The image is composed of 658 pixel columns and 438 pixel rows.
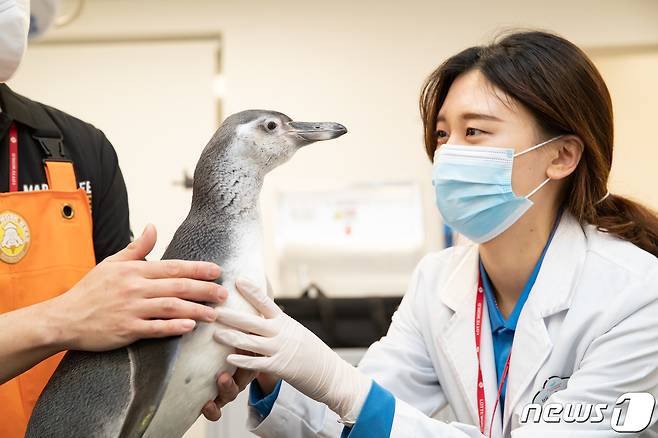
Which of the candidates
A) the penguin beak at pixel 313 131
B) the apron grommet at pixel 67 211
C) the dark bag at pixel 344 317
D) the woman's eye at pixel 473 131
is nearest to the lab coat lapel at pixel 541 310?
the woman's eye at pixel 473 131

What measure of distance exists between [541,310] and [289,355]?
0.54m

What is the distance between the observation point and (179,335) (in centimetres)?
78

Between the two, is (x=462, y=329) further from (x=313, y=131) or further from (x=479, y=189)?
(x=313, y=131)

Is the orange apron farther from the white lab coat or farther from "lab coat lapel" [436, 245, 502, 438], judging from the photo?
"lab coat lapel" [436, 245, 502, 438]

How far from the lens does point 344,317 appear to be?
8.29ft

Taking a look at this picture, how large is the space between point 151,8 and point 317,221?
123 cm

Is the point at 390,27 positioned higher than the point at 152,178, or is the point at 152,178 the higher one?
the point at 390,27

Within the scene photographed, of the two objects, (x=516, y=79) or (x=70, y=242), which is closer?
(x=70, y=242)

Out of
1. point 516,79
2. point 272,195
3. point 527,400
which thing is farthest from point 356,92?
point 527,400

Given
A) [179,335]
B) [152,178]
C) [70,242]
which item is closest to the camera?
[179,335]

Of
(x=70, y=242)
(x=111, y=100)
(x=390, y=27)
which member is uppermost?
(x=390, y=27)

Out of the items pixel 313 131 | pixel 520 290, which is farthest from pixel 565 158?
pixel 313 131

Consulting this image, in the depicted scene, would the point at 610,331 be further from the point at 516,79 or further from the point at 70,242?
the point at 70,242

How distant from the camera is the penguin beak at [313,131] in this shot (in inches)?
36.5
